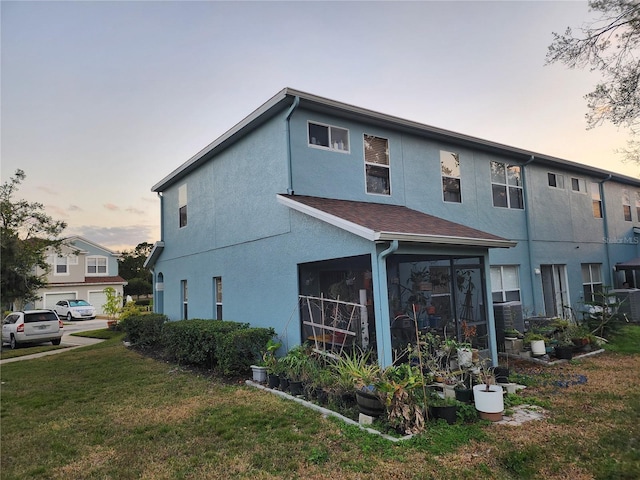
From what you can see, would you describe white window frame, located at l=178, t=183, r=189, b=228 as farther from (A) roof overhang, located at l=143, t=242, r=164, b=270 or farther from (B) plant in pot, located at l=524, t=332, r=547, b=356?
(B) plant in pot, located at l=524, t=332, r=547, b=356

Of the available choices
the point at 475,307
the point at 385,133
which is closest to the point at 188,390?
the point at 475,307

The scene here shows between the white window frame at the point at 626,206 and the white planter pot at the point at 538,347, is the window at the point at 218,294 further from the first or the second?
the white window frame at the point at 626,206

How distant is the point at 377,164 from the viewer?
31.5 feet

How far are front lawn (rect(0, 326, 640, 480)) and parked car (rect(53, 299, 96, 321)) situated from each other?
24.3m

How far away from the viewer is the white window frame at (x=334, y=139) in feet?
28.5

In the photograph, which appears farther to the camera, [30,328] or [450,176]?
[30,328]

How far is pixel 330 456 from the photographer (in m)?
4.23

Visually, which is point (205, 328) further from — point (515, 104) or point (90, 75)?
point (515, 104)

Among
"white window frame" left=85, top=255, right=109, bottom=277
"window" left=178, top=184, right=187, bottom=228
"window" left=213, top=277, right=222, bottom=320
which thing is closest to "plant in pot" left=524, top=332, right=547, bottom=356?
"window" left=213, top=277, right=222, bottom=320

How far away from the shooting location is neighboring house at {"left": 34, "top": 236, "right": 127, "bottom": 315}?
30812 millimetres

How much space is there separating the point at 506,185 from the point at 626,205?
829 centimetres

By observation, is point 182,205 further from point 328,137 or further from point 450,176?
point 450,176

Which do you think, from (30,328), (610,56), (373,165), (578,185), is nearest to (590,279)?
(578,185)

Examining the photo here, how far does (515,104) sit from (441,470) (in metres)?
11.2
